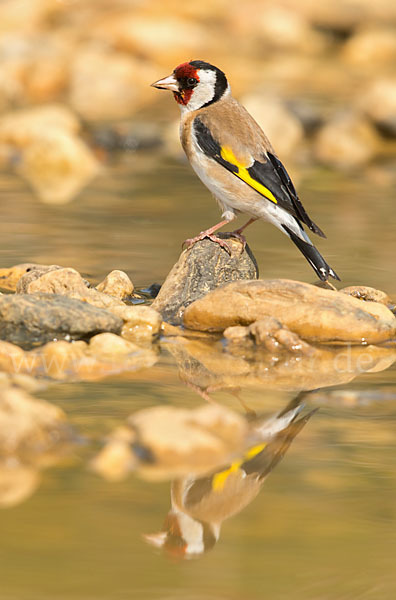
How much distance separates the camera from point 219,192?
19.3 feet

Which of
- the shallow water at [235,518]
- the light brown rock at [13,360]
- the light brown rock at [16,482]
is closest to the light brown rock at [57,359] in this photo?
the light brown rock at [13,360]

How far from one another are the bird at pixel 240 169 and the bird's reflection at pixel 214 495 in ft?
6.42

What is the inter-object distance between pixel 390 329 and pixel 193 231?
8.54 ft

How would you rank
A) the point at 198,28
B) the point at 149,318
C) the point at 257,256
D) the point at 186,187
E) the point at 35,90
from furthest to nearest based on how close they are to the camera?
the point at 198,28
the point at 35,90
the point at 186,187
the point at 257,256
the point at 149,318

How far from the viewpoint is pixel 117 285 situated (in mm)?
5922

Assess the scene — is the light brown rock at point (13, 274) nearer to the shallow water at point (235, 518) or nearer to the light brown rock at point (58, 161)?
the shallow water at point (235, 518)

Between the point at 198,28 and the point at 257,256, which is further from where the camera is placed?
the point at 198,28

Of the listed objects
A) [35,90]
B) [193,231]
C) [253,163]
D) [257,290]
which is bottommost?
[35,90]

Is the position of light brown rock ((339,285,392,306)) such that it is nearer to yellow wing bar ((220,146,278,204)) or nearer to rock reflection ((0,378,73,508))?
yellow wing bar ((220,146,278,204))

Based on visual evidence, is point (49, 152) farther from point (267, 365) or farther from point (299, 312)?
point (267, 365)

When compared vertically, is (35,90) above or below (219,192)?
below

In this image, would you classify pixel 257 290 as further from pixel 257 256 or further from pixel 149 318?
pixel 257 256

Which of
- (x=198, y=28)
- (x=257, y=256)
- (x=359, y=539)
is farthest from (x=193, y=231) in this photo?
(x=198, y=28)

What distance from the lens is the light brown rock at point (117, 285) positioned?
19.4ft
